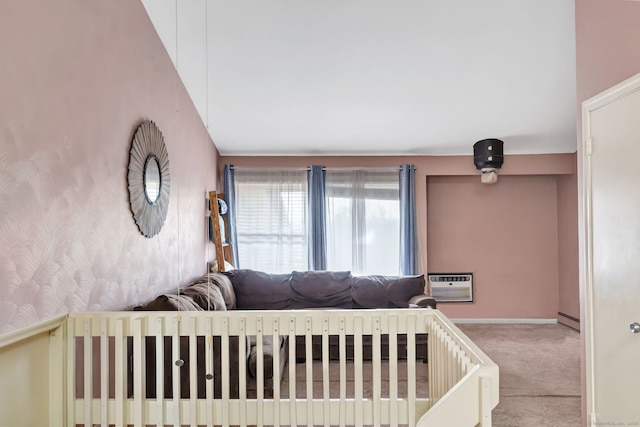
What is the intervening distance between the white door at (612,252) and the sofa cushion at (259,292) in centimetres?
297

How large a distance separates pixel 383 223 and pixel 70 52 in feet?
12.8

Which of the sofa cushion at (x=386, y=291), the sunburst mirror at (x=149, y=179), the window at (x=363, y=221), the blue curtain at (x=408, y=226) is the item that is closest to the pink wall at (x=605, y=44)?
the sofa cushion at (x=386, y=291)

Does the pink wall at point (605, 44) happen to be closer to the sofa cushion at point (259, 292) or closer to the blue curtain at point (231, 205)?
the sofa cushion at point (259, 292)

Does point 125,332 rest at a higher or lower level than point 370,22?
lower

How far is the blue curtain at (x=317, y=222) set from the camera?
5098 millimetres

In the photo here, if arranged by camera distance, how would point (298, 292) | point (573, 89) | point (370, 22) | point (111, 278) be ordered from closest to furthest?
1. point (111, 278)
2. point (370, 22)
3. point (573, 89)
4. point (298, 292)

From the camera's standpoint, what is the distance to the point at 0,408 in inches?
61.5

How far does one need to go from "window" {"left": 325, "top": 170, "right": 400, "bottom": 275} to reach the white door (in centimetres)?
298

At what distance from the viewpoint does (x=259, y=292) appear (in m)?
4.57

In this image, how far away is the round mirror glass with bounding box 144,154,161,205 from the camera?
295 centimetres

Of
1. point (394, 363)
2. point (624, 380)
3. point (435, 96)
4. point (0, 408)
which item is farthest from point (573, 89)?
point (0, 408)

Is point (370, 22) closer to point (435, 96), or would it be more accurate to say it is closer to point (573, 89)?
point (435, 96)

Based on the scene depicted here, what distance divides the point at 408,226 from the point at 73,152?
12.8 ft

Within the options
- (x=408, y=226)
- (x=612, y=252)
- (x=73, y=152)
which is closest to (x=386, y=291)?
(x=408, y=226)
